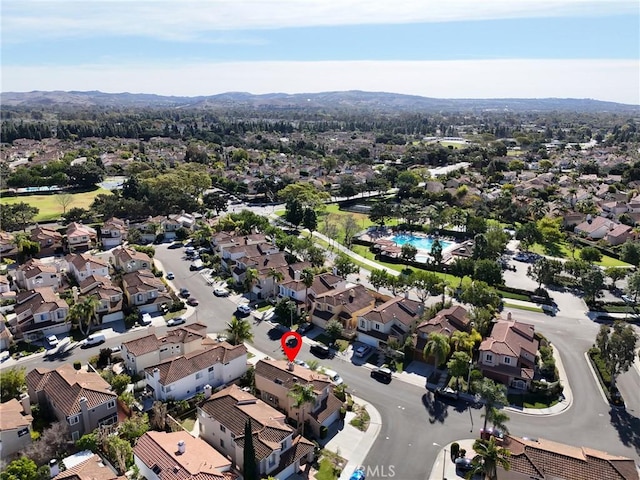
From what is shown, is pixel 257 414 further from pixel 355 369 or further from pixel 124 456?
pixel 355 369

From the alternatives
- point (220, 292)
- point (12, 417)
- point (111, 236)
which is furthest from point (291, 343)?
point (111, 236)

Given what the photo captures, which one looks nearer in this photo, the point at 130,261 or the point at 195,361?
the point at 195,361

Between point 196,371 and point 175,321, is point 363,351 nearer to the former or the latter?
point 196,371

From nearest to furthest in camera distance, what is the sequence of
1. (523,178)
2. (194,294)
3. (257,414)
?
(257,414) < (194,294) < (523,178)

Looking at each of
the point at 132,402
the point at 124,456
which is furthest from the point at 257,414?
the point at 132,402

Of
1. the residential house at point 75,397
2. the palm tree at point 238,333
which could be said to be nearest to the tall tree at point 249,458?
the residential house at point 75,397

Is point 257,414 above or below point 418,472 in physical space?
above

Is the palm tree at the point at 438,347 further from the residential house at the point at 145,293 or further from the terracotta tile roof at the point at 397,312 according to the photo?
the residential house at the point at 145,293

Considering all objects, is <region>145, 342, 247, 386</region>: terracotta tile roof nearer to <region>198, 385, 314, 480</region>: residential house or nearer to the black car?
<region>198, 385, 314, 480</region>: residential house
